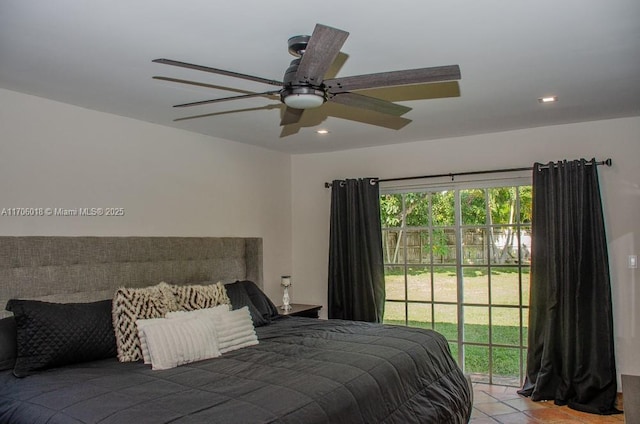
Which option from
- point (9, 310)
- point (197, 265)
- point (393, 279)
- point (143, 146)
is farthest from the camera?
point (393, 279)

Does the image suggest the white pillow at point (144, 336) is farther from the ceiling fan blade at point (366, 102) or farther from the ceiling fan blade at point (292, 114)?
the ceiling fan blade at point (366, 102)

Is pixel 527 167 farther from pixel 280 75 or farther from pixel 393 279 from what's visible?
pixel 280 75

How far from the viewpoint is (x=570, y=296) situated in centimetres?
396

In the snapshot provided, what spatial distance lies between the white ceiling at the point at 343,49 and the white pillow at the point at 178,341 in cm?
145

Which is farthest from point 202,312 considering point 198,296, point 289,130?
point 289,130

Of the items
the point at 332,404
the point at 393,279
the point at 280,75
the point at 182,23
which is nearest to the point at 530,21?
the point at 280,75

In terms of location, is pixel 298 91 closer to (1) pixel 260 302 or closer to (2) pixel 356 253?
(1) pixel 260 302

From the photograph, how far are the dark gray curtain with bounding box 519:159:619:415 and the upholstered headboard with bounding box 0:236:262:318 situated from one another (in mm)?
2770

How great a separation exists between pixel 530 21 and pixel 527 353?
10.2ft

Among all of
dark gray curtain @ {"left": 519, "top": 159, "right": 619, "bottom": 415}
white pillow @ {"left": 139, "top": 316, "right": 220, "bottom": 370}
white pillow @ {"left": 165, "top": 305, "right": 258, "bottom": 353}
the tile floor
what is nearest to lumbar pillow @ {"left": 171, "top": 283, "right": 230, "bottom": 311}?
white pillow @ {"left": 165, "top": 305, "right": 258, "bottom": 353}

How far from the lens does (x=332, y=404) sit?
7.15ft

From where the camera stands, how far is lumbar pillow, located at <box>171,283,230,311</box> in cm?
343

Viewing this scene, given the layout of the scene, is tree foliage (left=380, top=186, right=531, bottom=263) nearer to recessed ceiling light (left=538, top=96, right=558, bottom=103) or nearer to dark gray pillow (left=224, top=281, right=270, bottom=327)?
recessed ceiling light (left=538, top=96, right=558, bottom=103)

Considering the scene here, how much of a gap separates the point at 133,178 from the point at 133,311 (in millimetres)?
1200
